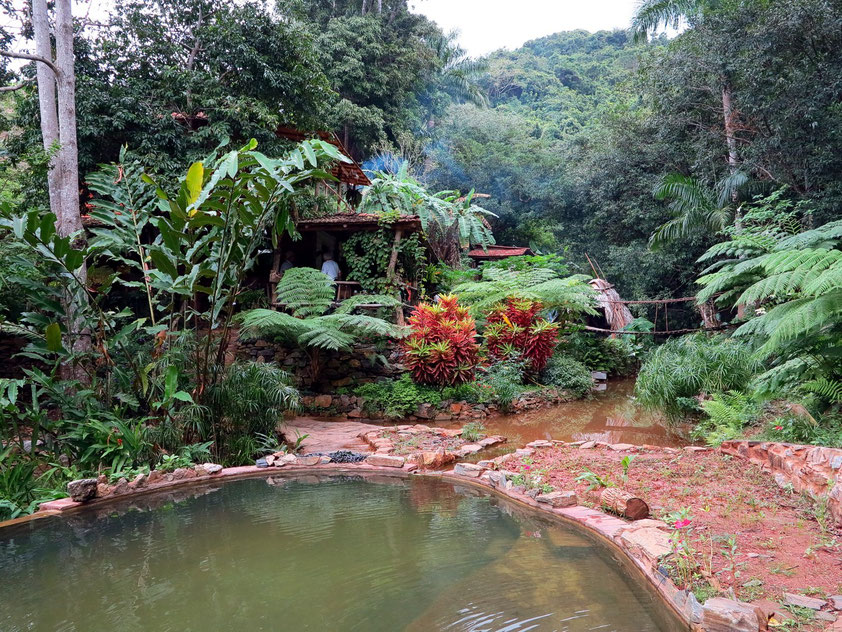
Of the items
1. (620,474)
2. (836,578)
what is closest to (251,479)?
(620,474)

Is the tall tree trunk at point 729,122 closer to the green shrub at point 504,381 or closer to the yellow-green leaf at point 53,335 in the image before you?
the green shrub at point 504,381

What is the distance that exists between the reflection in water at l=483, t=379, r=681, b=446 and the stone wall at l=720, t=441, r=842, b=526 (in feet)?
6.59

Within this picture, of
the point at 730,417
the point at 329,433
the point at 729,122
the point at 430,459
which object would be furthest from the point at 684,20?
the point at 430,459

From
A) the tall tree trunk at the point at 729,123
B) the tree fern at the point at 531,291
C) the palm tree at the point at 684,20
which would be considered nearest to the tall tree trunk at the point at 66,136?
the tree fern at the point at 531,291

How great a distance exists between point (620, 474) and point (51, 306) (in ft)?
16.5

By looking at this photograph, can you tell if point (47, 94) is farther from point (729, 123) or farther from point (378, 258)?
point (729, 123)

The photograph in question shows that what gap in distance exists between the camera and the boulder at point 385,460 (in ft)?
16.5

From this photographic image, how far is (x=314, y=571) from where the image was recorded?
273 cm

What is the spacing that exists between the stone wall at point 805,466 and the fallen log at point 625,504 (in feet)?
3.47

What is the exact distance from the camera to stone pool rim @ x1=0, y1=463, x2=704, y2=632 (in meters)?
2.50

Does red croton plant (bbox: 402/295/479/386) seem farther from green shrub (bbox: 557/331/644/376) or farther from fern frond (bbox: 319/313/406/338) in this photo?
green shrub (bbox: 557/331/644/376)

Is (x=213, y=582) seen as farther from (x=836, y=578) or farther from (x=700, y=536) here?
(x=836, y=578)

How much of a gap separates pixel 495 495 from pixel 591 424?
416 centimetres

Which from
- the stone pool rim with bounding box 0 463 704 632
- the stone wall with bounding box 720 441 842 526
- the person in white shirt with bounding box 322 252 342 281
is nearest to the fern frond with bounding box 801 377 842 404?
the stone wall with bounding box 720 441 842 526
